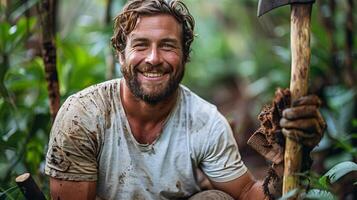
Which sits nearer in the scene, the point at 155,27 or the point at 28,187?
the point at 28,187

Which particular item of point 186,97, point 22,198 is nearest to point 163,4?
point 186,97

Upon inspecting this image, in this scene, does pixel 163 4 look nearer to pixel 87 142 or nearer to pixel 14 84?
pixel 87 142

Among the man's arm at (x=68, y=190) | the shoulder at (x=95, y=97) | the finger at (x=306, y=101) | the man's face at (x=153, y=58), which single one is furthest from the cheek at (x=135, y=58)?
the finger at (x=306, y=101)

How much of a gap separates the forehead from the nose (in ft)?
0.22

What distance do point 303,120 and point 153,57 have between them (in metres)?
0.95

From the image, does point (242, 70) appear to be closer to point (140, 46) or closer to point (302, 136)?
point (140, 46)

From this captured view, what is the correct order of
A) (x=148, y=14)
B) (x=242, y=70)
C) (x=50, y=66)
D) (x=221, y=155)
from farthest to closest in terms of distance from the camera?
(x=242, y=70) < (x=50, y=66) < (x=221, y=155) < (x=148, y=14)

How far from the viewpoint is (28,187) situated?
10.7 feet

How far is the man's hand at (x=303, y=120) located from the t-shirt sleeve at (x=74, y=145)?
42.3 inches

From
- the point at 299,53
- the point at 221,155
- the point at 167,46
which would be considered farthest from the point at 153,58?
the point at 299,53

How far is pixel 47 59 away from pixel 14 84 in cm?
105

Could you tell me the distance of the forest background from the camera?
4.27 meters

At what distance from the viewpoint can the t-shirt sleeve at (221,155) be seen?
142 inches

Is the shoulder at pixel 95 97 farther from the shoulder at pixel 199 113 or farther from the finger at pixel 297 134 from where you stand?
the finger at pixel 297 134
